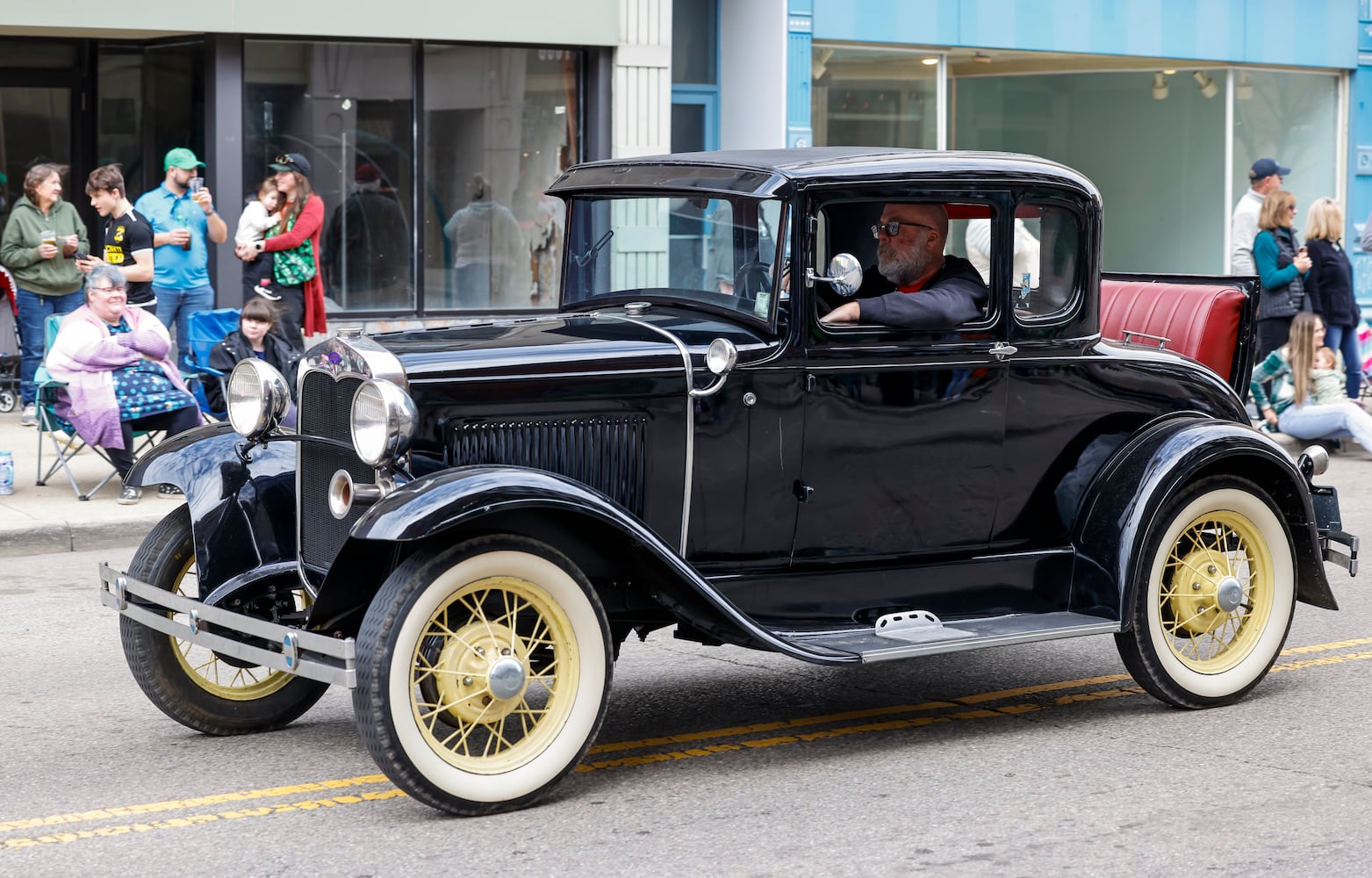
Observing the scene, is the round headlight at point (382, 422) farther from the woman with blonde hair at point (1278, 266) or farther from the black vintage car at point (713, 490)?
the woman with blonde hair at point (1278, 266)

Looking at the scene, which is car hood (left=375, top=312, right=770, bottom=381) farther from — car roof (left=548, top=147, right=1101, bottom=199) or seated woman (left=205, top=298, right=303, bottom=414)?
seated woman (left=205, top=298, right=303, bottom=414)

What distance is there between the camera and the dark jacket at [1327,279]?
13.8 metres

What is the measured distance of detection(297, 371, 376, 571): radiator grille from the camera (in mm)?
5363

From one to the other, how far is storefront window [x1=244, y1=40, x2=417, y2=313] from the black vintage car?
907 centimetres

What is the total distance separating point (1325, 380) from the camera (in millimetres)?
12945

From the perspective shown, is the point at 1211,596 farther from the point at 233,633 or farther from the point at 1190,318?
the point at 233,633

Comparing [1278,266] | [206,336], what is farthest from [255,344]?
[1278,266]

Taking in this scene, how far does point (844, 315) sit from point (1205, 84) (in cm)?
1541

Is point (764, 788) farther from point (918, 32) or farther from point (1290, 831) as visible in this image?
point (918, 32)

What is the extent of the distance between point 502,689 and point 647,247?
2093 mm

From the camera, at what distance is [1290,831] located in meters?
4.86

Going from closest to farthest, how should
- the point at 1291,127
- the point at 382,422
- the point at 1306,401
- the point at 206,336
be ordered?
the point at 382,422 < the point at 206,336 < the point at 1306,401 < the point at 1291,127

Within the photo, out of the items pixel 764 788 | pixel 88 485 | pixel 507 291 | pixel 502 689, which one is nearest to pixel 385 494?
pixel 502 689

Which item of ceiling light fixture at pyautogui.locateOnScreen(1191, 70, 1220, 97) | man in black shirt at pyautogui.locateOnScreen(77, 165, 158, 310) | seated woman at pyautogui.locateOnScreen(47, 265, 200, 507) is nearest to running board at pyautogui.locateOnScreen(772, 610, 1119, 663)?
seated woman at pyautogui.locateOnScreen(47, 265, 200, 507)
